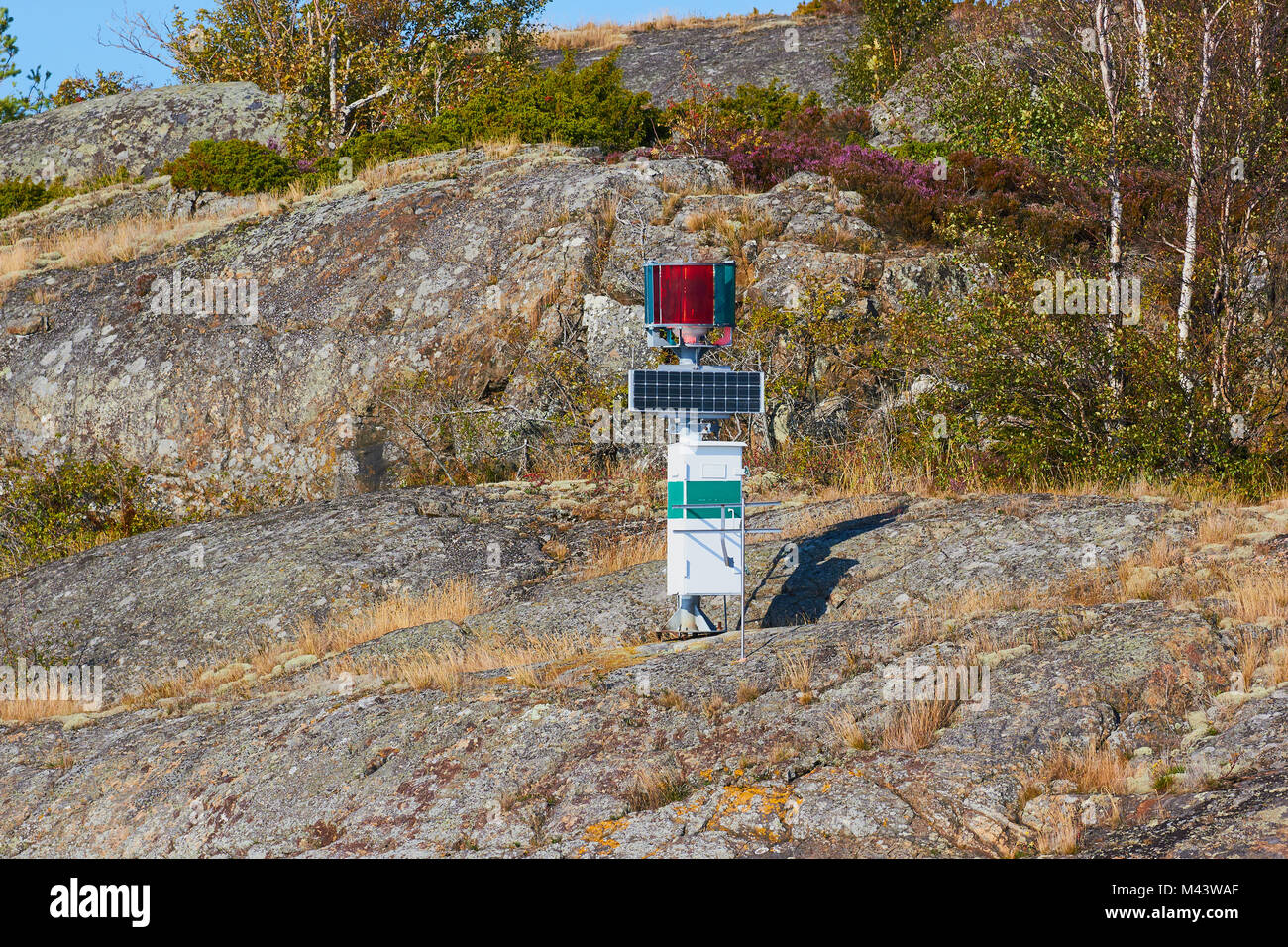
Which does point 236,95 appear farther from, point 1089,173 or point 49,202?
point 1089,173

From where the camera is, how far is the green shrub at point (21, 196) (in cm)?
2606

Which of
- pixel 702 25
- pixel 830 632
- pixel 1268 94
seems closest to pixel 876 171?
pixel 1268 94

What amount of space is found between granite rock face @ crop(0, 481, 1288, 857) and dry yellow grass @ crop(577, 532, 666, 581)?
Answer: 669 millimetres

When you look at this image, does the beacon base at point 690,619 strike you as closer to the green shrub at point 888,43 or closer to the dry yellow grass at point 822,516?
the dry yellow grass at point 822,516

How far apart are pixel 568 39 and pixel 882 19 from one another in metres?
14.9

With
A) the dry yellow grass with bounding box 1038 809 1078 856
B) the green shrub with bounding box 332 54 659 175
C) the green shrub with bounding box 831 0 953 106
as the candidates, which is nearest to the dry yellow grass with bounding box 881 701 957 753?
the dry yellow grass with bounding box 1038 809 1078 856

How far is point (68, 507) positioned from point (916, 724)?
1481 cm

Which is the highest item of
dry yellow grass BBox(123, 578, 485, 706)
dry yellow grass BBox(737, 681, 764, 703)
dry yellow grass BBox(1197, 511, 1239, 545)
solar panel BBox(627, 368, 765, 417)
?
solar panel BBox(627, 368, 765, 417)

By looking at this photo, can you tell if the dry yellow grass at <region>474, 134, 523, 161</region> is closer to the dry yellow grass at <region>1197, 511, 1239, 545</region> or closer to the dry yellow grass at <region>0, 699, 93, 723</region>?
the dry yellow grass at <region>0, 699, 93, 723</region>

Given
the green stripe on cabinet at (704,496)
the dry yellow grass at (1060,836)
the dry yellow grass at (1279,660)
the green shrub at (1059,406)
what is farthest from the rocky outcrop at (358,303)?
the dry yellow grass at (1060,836)

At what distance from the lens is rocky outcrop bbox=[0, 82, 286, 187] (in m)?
27.2

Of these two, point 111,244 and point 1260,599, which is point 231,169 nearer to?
point 111,244

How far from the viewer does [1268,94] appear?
56.6 ft

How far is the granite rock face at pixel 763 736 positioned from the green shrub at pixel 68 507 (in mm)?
7412
